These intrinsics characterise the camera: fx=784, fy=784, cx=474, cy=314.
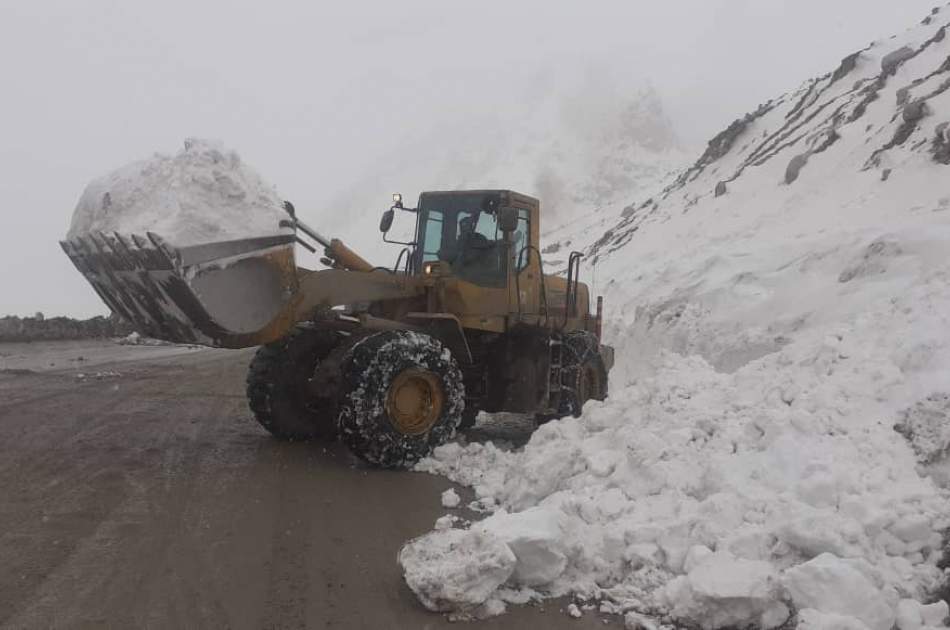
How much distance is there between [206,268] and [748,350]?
698 cm

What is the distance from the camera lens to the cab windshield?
26.0 feet

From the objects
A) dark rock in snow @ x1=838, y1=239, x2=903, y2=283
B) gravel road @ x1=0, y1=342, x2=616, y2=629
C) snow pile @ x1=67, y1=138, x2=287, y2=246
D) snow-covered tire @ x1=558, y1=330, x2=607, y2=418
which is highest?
dark rock in snow @ x1=838, y1=239, x2=903, y2=283

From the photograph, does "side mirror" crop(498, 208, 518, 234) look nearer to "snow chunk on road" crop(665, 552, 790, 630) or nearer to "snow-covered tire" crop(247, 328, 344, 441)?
"snow-covered tire" crop(247, 328, 344, 441)

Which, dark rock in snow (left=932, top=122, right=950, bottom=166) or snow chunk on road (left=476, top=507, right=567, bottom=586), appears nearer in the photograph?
snow chunk on road (left=476, top=507, right=567, bottom=586)

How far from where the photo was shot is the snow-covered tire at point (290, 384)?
754cm

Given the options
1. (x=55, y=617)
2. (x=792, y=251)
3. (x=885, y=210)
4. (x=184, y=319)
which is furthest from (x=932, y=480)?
(x=885, y=210)

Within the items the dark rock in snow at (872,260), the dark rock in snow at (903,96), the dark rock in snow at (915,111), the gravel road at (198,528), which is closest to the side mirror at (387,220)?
the gravel road at (198,528)

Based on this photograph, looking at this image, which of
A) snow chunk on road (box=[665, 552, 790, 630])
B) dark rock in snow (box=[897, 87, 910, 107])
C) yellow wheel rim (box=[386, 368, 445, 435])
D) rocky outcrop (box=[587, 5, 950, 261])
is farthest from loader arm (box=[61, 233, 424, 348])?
dark rock in snow (box=[897, 87, 910, 107])

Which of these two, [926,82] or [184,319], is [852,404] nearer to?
[184,319]

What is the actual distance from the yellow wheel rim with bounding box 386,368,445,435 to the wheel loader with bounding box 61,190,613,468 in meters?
0.01

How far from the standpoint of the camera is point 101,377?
503 inches

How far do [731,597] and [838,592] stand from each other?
471 mm

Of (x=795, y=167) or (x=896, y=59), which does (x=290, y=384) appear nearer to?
(x=795, y=167)

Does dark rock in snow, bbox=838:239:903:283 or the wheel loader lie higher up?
dark rock in snow, bbox=838:239:903:283
